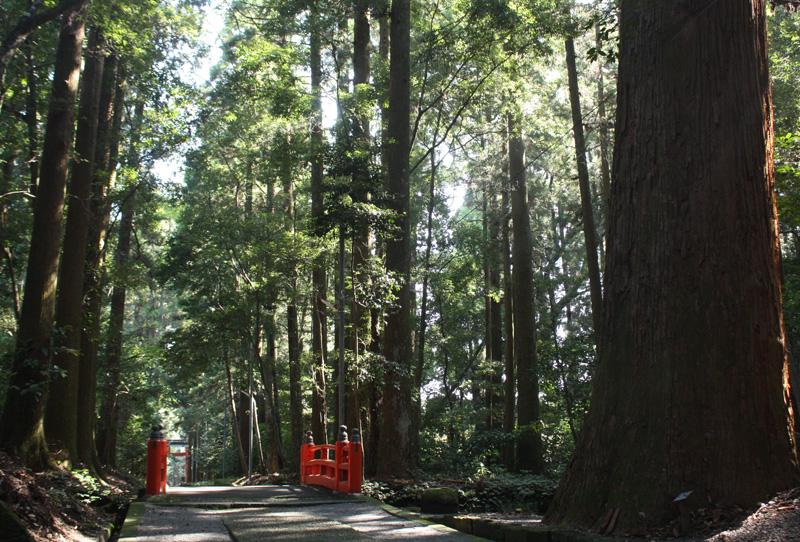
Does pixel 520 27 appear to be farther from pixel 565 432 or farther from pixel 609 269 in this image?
pixel 565 432

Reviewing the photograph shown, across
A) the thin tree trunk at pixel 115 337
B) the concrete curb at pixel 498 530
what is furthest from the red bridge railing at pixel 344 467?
the thin tree trunk at pixel 115 337

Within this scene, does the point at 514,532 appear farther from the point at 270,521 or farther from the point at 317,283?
the point at 317,283

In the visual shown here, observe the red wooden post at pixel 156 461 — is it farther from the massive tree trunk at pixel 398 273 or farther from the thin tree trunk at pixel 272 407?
the thin tree trunk at pixel 272 407

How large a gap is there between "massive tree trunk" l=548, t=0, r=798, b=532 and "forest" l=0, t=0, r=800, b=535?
0.8 inches

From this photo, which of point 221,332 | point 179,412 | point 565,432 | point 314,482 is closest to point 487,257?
point 565,432

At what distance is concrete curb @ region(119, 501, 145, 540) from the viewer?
676 centimetres

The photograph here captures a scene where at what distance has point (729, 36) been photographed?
6.30 meters

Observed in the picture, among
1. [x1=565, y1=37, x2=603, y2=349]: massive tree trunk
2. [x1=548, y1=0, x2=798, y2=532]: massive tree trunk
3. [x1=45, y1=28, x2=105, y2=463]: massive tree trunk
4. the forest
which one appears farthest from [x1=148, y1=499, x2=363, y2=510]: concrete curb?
[x1=565, y1=37, x2=603, y2=349]: massive tree trunk

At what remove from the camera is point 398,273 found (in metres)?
13.5

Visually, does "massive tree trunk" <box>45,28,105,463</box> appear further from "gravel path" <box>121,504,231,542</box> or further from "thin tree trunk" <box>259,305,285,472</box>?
"thin tree trunk" <box>259,305,285,472</box>

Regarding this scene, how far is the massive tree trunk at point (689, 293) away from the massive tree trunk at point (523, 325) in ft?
42.5

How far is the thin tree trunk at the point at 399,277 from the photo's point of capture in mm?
12977

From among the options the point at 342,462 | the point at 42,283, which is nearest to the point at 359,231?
the point at 342,462

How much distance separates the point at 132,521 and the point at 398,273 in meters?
7.08
